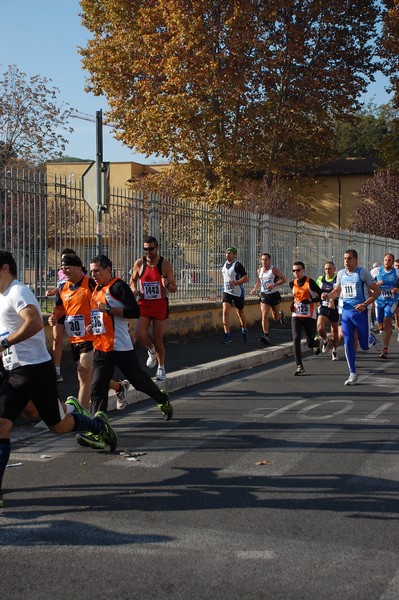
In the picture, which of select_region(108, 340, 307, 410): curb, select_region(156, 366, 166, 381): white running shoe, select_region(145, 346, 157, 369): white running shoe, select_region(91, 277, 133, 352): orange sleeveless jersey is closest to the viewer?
select_region(91, 277, 133, 352): orange sleeveless jersey

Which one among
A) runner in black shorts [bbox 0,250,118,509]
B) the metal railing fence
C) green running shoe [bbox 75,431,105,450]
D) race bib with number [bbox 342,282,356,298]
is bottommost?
green running shoe [bbox 75,431,105,450]

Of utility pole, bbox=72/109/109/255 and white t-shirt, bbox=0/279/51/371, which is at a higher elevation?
utility pole, bbox=72/109/109/255

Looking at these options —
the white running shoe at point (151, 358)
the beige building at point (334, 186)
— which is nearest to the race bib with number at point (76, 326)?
the white running shoe at point (151, 358)

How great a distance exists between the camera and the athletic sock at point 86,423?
640 cm

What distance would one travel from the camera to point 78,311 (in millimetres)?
8047

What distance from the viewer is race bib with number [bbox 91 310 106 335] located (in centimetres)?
776

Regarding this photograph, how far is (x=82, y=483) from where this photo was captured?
19.7 feet

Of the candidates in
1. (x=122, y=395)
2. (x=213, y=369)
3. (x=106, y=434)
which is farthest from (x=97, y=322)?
(x=213, y=369)

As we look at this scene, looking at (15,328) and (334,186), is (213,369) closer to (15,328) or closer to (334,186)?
(15,328)

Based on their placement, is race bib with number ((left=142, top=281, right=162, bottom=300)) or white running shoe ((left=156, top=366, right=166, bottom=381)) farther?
race bib with number ((left=142, top=281, right=162, bottom=300))

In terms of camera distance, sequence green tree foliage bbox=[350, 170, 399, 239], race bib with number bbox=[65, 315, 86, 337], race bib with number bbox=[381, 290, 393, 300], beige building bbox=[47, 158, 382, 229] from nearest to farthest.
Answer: race bib with number bbox=[65, 315, 86, 337], race bib with number bbox=[381, 290, 393, 300], green tree foliage bbox=[350, 170, 399, 239], beige building bbox=[47, 158, 382, 229]

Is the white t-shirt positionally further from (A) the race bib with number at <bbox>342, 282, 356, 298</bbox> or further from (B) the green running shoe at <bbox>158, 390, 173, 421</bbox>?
(A) the race bib with number at <bbox>342, 282, 356, 298</bbox>

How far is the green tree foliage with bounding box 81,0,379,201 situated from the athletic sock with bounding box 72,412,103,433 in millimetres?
26262

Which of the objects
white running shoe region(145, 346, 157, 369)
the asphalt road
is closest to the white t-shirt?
the asphalt road
